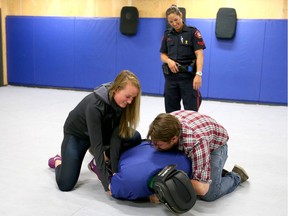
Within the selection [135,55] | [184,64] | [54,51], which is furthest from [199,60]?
[54,51]

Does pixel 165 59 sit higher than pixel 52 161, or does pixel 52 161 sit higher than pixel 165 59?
pixel 165 59

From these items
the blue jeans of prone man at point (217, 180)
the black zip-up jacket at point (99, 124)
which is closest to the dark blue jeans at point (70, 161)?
the black zip-up jacket at point (99, 124)

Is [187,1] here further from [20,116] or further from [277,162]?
[277,162]

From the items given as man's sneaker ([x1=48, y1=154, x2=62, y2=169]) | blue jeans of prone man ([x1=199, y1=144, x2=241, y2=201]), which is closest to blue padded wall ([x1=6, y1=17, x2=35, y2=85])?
man's sneaker ([x1=48, y1=154, x2=62, y2=169])

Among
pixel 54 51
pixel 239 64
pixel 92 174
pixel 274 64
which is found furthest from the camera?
pixel 54 51

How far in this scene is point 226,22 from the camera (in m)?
6.46

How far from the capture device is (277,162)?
130 inches

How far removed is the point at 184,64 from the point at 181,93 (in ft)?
0.98

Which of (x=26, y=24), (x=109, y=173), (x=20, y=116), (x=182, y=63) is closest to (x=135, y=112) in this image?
(x=109, y=173)

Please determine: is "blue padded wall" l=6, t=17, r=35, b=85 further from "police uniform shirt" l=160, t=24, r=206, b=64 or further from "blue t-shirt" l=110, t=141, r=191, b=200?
"blue t-shirt" l=110, t=141, r=191, b=200

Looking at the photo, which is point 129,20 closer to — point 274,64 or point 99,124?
point 274,64

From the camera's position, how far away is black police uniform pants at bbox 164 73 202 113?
3463mm

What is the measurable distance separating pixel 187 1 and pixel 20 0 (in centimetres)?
397

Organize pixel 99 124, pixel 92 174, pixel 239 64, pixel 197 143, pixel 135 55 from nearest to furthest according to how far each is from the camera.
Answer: pixel 197 143 → pixel 99 124 → pixel 92 174 → pixel 239 64 → pixel 135 55
